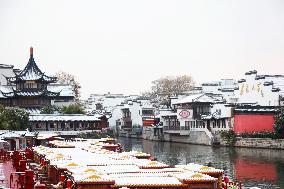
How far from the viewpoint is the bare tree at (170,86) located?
124m

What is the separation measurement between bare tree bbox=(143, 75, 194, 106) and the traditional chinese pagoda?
136 feet

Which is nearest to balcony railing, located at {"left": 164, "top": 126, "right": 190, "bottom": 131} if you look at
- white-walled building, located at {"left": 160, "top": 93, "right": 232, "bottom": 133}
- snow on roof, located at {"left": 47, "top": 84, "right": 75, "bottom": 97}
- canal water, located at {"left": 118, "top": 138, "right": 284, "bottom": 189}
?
white-walled building, located at {"left": 160, "top": 93, "right": 232, "bottom": 133}

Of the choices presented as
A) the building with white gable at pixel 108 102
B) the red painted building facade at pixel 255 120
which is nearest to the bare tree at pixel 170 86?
the building with white gable at pixel 108 102

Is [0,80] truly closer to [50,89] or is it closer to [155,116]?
[50,89]

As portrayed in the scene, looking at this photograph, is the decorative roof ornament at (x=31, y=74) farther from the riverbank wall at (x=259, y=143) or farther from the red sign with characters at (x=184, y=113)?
the riverbank wall at (x=259, y=143)

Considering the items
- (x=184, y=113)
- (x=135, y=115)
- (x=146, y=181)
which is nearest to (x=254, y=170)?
(x=146, y=181)

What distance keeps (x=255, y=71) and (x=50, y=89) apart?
1331 inches

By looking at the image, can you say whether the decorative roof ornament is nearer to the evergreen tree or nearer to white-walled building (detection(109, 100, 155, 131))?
the evergreen tree

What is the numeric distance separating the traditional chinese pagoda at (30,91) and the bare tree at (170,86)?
41.4 meters

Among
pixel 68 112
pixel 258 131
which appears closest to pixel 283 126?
pixel 258 131

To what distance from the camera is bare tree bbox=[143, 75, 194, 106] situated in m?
124

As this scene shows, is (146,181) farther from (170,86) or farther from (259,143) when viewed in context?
(170,86)

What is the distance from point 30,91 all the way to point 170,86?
47.2 metres

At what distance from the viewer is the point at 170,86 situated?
12506 centimetres
